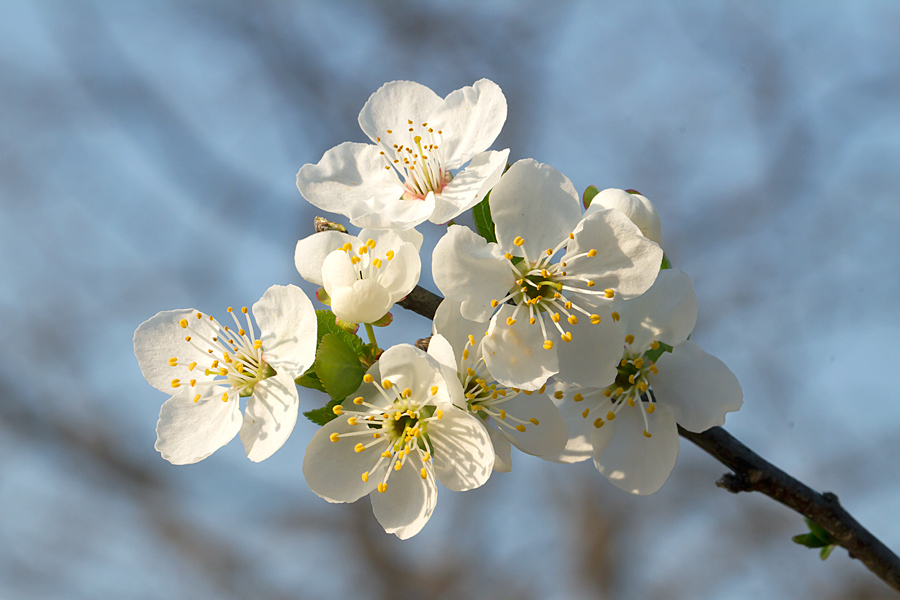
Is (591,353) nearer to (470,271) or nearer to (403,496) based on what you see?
(470,271)

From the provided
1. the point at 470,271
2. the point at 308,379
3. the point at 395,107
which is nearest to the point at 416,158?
the point at 395,107

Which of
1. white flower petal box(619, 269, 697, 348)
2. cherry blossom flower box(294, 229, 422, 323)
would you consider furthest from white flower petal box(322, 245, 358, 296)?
white flower petal box(619, 269, 697, 348)

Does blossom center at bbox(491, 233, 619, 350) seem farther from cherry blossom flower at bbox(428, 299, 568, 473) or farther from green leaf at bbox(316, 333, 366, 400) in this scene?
green leaf at bbox(316, 333, 366, 400)

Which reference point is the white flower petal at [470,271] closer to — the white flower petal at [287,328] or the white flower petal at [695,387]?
the white flower petal at [287,328]

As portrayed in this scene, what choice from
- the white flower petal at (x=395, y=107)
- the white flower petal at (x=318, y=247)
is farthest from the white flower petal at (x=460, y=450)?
the white flower petal at (x=395, y=107)

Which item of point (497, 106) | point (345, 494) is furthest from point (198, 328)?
point (497, 106)

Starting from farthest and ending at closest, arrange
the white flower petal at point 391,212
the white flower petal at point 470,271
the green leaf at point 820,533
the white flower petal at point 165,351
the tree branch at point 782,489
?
the green leaf at point 820,533 → the tree branch at point 782,489 → the white flower petal at point 165,351 → the white flower petal at point 391,212 → the white flower petal at point 470,271

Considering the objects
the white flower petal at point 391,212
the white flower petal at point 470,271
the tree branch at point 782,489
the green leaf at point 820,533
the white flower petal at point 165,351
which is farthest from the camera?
the green leaf at point 820,533
